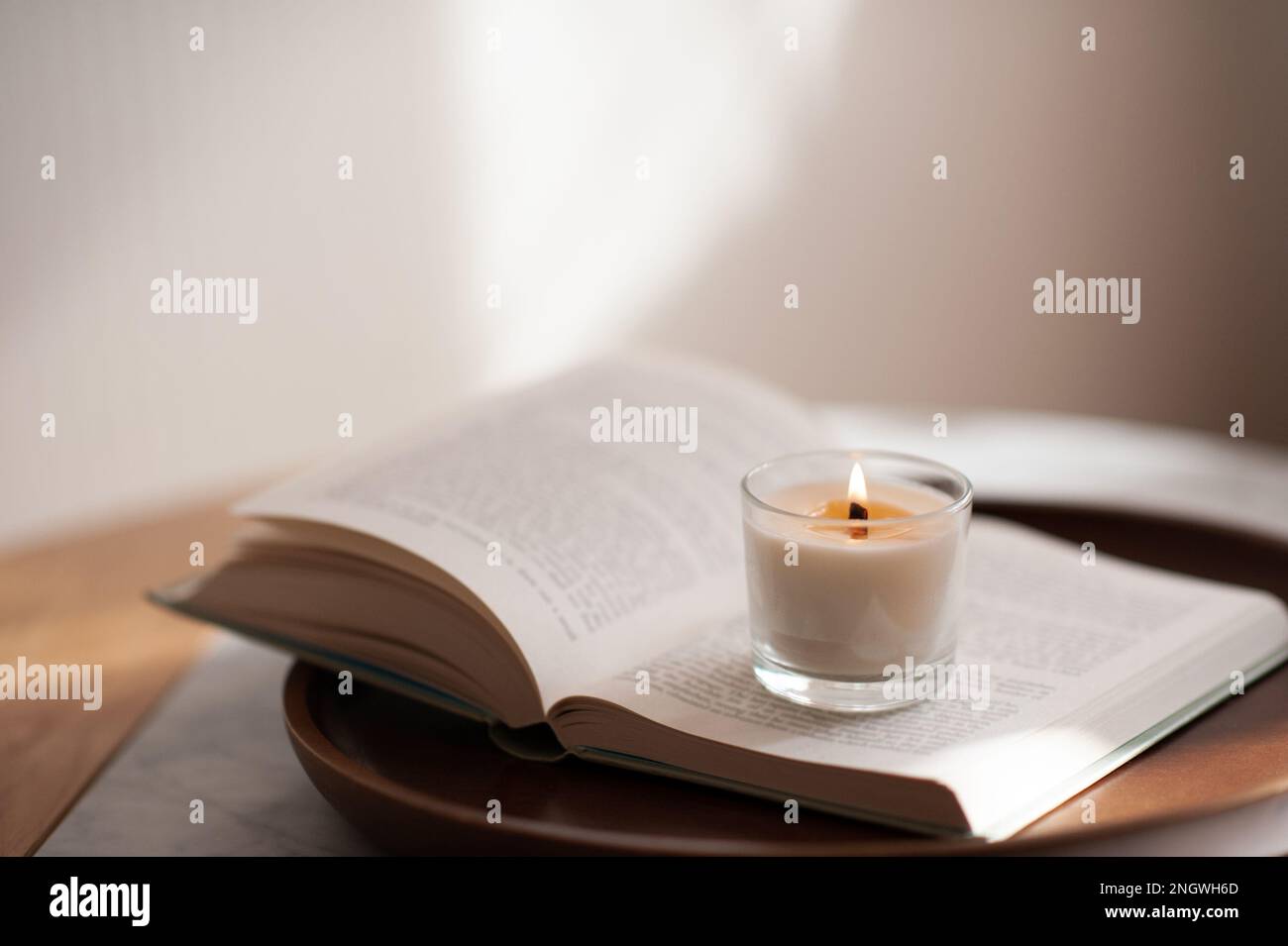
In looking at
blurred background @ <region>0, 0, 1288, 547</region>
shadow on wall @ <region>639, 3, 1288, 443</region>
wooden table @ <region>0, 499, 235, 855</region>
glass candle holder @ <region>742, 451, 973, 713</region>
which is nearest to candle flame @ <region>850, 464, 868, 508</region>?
glass candle holder @ <region>742, 451, 973, 713</region>

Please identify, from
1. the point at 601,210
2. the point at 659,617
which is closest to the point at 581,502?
the point at 659,617

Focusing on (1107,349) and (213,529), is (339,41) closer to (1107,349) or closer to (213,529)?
(213,529)

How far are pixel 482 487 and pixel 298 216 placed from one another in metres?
1.06

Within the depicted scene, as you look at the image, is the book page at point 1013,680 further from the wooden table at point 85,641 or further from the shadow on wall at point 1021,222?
the shadow on wall at point 1021,222

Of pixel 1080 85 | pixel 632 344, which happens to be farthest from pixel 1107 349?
pixel 632 344

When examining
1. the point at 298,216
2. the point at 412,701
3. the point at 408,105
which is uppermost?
the point at 408,105

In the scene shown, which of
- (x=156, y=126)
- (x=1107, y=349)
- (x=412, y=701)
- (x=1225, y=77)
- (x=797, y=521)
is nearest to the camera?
(x=797, y=521)

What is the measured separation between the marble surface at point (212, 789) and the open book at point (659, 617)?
0.07 metres

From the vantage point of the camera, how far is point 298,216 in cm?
171

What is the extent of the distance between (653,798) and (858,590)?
0.48 feet

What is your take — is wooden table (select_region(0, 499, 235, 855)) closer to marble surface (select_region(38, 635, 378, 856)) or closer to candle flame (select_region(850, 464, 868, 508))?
marble surface (select_region(38, 635, 378, 856))

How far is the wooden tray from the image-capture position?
0.54 m

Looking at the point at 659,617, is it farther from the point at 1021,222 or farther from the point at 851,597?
the point at 1021,222

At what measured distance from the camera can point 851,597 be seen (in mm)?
638
